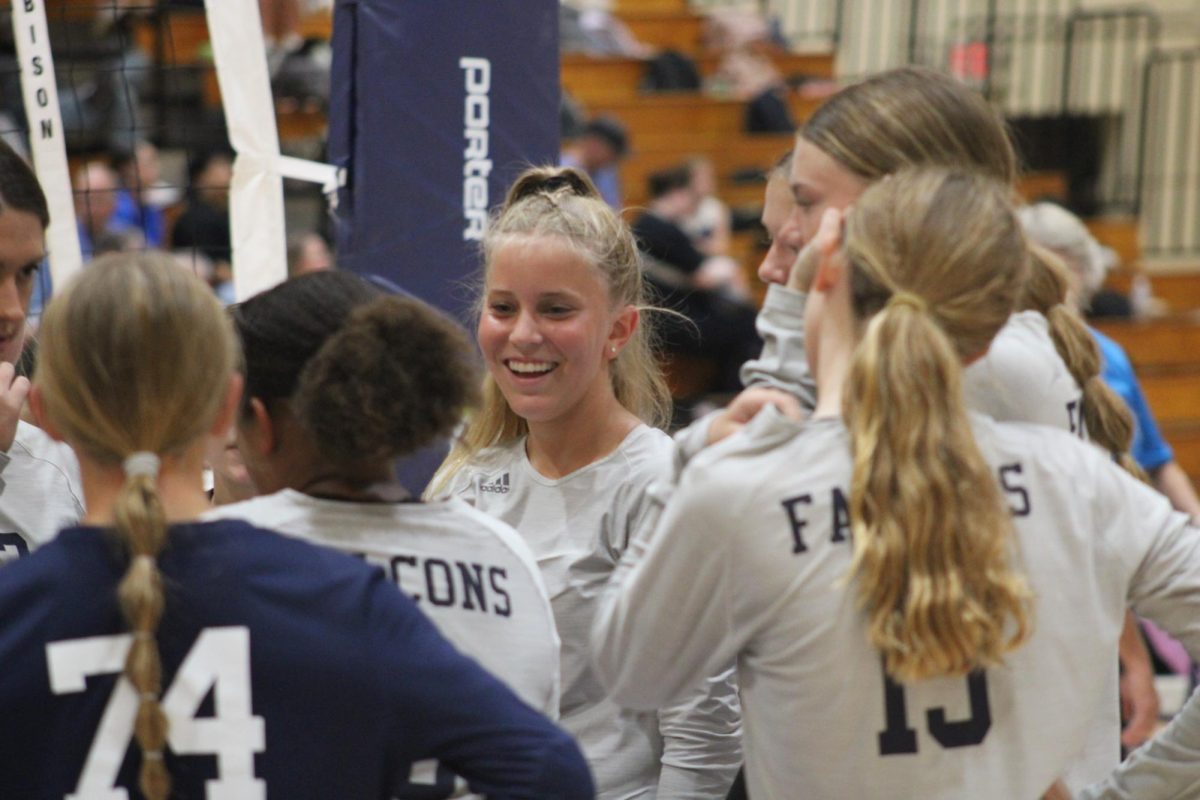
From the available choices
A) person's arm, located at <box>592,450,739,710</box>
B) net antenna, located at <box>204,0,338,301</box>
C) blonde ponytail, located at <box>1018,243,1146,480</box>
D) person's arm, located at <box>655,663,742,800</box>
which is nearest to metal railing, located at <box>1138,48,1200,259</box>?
net antenna, located at <box>204,0,338,301</box>

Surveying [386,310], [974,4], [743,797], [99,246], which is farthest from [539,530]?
[974,4]

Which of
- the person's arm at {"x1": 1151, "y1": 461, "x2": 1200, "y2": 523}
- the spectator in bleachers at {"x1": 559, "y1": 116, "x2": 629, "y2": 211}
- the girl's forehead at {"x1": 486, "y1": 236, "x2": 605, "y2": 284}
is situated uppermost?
the girl's forehead at {"x1": 486, "y1": 236, "x2": 605, "y2": 284}

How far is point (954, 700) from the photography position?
1644 mm

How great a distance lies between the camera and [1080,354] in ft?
7.59

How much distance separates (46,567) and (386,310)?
43cm

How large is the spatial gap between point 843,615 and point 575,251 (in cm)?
92

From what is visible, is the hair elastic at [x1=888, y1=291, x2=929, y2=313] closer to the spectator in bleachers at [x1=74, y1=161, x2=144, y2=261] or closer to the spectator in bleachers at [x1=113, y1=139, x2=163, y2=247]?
the spectator in bleachers at [x1=74, y1=161, x2=144, y2=261]

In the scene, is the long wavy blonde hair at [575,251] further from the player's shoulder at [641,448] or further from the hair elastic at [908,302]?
the hair elastic at [908,302]

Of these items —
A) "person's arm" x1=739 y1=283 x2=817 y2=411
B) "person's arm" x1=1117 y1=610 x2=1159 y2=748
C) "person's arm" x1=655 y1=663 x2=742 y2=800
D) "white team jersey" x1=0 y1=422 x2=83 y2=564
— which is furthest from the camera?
"person's arm" x1=1117 y1=610 x2=1159 y2=748

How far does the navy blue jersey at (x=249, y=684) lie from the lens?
143cm

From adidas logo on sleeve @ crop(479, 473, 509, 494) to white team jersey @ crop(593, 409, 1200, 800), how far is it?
664 millimetres

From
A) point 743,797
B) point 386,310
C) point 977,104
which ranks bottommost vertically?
point 743,797

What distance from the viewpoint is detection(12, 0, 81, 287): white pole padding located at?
312 centimetres

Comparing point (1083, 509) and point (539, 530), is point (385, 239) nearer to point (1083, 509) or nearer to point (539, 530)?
point (539, 530)
